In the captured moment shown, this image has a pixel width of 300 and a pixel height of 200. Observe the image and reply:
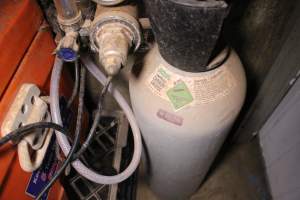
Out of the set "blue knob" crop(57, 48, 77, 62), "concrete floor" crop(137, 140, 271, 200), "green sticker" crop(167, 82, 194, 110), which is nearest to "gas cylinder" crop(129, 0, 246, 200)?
"green sticker" crop(167, 82, 194, 110)

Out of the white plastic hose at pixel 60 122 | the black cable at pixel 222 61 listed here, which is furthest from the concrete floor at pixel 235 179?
the black cable at pixel 222 61

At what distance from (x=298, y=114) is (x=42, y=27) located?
0.89m

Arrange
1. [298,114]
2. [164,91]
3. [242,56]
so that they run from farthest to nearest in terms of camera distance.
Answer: [242,56] < [298,114] < [164,91]

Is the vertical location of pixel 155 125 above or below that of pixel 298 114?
above

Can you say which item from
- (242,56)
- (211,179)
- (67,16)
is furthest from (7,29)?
(211,179)

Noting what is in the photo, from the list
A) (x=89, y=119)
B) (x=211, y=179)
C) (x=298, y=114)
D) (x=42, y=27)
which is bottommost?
(x=211, y=179)

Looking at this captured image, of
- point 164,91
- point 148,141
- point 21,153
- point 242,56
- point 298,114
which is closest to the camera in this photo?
point 21,153

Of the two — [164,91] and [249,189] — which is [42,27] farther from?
A: [249,189]

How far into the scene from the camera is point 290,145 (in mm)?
957

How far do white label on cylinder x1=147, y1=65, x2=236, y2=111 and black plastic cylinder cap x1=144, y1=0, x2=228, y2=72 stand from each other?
32 millimetres

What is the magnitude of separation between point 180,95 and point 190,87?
31mm

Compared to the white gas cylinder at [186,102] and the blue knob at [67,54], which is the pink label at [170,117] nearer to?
the white gas cylinder at [186,102]

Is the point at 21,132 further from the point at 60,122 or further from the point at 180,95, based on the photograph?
the point at 180,95

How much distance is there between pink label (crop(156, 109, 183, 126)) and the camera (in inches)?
24.5
